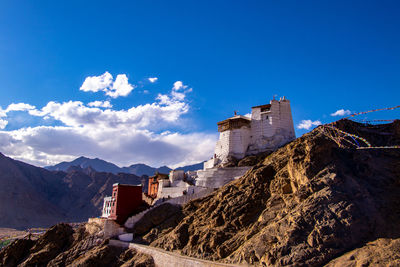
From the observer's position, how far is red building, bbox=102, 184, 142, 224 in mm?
38312

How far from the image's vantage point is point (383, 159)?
2406cm

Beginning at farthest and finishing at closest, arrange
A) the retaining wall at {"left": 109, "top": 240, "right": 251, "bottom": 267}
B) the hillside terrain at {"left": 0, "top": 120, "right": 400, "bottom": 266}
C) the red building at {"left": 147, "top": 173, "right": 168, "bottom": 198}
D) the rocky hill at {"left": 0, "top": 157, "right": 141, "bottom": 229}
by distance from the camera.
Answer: the rocky hill at {"left": 0, "top": 157, "right": 141, "bottom": 229} < the red building at {"left": 147, "top": 173, "right": 168, "bottom": 198} < the retaining wall at {"left": 109, "top": 240, "right": 251, "bottom": 267} < the hillside terrain at {"left": 0, "top": 120, "right": 400, "bottom": 266}

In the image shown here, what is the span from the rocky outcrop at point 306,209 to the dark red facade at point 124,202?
933 centimetres

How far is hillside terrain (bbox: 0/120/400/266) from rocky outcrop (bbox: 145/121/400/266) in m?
0.06

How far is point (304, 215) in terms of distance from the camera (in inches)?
774

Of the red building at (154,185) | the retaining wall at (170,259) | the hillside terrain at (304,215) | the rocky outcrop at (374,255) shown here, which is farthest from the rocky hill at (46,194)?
the rocky outcrop at (374,255)

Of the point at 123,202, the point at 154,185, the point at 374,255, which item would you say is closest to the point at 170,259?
the point at 374,255

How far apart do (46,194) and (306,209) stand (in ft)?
390

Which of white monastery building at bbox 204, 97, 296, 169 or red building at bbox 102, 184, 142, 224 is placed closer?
red building at bbox 102, 184, 142, 224

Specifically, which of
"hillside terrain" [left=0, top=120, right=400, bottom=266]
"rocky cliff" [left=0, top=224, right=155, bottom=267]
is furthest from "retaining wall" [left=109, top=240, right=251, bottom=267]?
"hillside terrain" [left=0, top=120, right=400, bottom=266]

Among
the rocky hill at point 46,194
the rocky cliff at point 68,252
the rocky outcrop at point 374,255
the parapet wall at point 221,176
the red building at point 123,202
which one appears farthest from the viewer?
the rocky hill at point 46,194

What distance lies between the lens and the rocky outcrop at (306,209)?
18281mm

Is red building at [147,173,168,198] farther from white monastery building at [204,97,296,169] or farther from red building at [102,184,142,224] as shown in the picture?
white monastery building at [204,97,296,169]

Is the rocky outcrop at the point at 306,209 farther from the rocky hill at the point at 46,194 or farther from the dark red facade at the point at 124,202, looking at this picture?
the rocky hill at the point at 46,194
